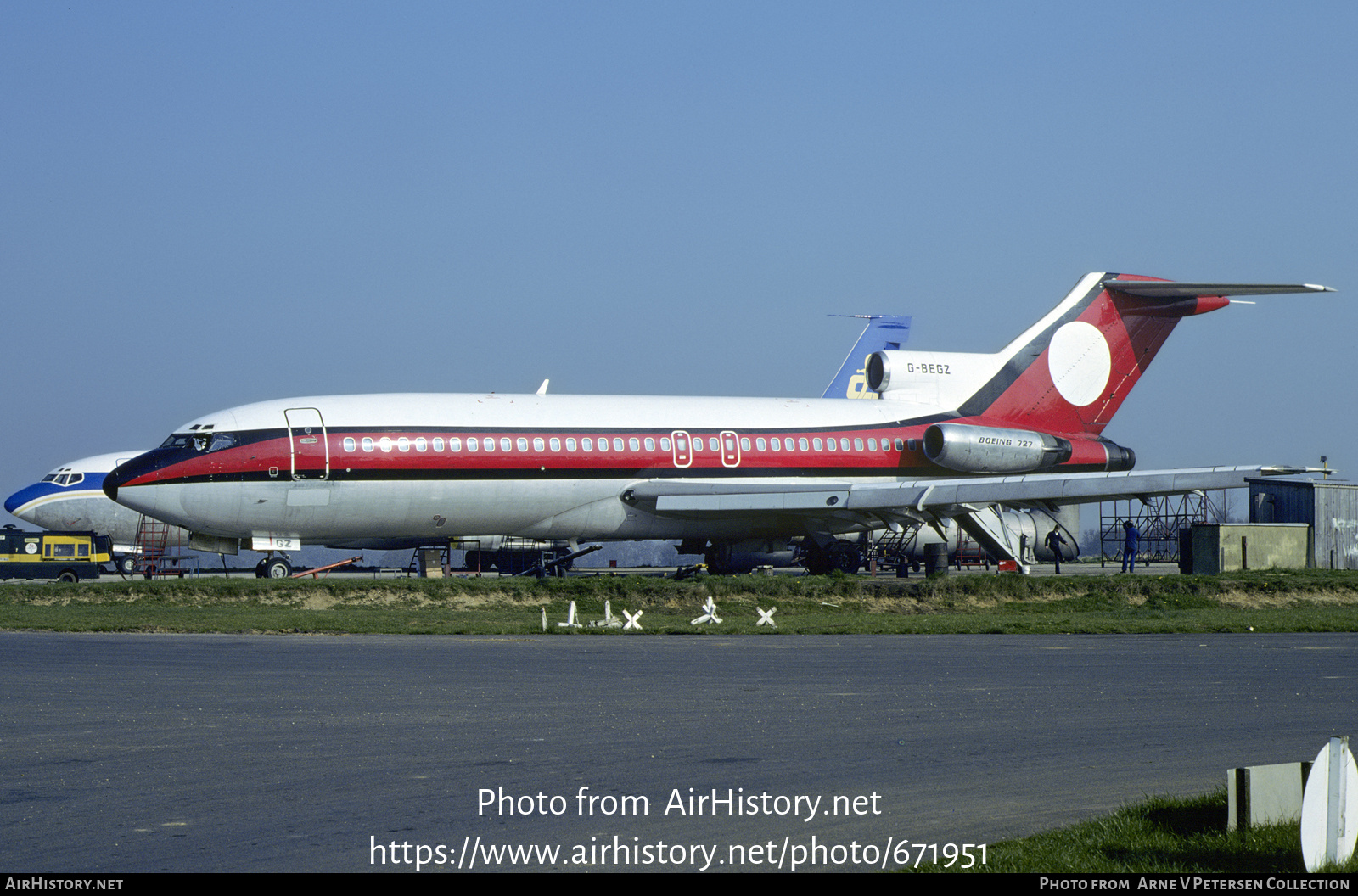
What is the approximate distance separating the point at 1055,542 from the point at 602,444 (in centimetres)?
1294

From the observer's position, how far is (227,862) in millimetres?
7145

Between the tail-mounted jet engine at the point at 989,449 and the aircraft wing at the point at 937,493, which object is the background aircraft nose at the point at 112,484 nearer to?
the aircraft wing at the point at 937,493

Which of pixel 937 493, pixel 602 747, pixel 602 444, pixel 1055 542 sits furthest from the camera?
pixel 1055 542

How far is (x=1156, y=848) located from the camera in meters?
7.31

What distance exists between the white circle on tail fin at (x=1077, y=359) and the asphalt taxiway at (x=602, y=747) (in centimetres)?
2348

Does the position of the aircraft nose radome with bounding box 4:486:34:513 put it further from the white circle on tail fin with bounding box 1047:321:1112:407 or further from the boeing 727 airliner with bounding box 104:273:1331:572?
the white circle on tail fin with bounding box 1047:321:1112:407

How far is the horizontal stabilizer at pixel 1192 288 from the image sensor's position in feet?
119

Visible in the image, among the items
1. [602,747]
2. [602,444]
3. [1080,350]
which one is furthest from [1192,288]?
[602,747]

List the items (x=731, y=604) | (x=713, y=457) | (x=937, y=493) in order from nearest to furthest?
(x=731, y=604)
(x=937, y=493)
(x=713, y=457)

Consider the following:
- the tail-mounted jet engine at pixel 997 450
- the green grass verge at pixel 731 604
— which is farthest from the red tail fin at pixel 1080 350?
the green grass verge at pixel 731 604

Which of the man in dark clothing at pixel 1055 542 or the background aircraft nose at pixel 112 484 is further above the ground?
the background aircraft nose at pixel 112 484

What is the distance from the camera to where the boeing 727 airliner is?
3234 centimetres

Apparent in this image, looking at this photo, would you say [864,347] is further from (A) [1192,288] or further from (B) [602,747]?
(B) [602,747]

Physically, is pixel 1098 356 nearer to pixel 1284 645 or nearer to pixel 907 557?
pixel 907 557
